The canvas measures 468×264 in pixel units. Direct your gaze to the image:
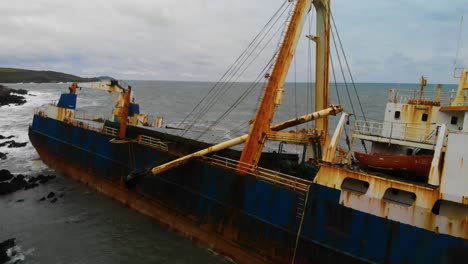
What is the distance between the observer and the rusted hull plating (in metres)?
10.2

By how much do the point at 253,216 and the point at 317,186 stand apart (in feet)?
10.0

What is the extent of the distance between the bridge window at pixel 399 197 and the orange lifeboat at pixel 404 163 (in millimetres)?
821

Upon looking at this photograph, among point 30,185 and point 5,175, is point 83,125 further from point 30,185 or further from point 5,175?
point 5,175

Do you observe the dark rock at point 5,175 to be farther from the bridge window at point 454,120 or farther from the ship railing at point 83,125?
the bridge window at point 454,120

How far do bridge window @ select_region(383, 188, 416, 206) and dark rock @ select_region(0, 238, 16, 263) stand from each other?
13969 millimetres

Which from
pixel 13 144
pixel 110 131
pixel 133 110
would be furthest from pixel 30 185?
pixel 13 144

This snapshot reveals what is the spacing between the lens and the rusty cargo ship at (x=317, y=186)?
995 cm

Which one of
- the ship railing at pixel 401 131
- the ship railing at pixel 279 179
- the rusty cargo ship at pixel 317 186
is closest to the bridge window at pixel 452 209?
the rusty cargo ship at pixel 317 186

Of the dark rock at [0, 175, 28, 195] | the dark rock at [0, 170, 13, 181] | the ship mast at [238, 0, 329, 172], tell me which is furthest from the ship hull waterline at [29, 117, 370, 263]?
the dark rock at [0, 170, 13, 181]

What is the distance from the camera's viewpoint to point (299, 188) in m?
Result: 12.1

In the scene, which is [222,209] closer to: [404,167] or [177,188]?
[177,188]

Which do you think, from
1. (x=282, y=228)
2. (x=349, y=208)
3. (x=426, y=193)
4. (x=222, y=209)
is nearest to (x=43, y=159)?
(x=222, y=209)

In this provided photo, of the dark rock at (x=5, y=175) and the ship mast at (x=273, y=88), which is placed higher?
the ship mast at (x=273, y=88)

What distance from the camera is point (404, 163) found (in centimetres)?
1131
